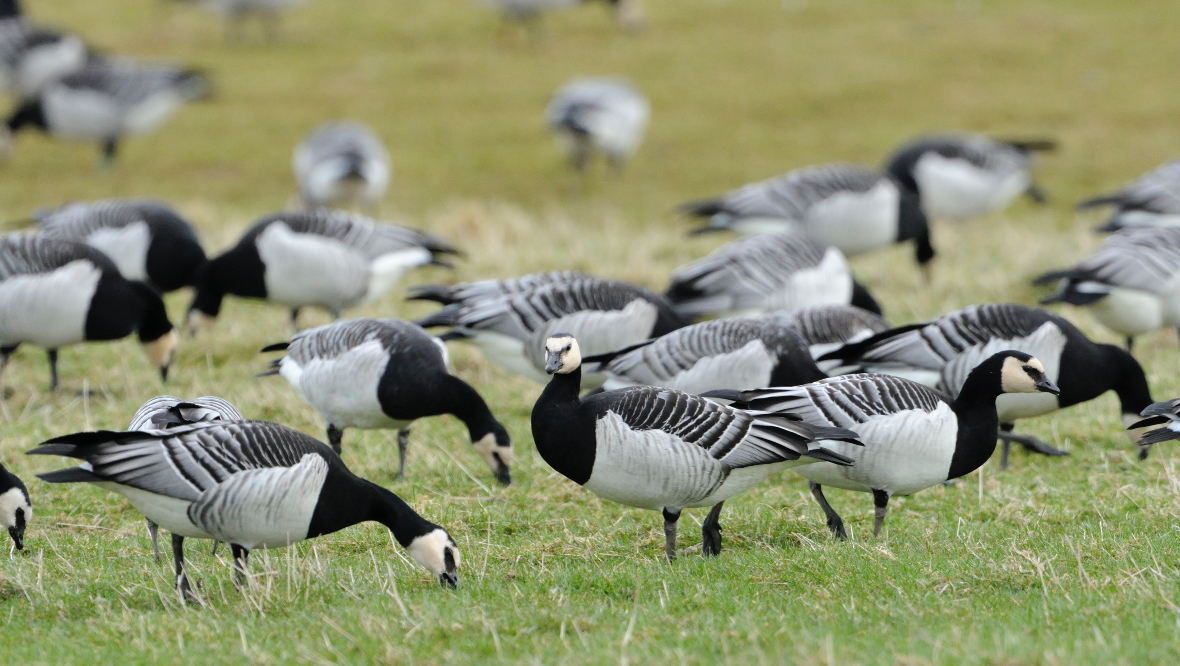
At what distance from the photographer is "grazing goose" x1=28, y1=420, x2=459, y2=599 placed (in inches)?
221

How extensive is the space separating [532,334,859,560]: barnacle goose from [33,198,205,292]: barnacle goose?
6.73 m

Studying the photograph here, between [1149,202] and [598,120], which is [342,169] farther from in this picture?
[1149,202]

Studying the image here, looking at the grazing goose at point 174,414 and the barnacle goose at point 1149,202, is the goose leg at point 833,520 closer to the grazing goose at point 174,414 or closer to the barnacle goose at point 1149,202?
the grazing goose at point 174,414

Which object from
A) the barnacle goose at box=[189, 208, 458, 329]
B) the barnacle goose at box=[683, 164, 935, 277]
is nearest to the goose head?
the barnacle goose at box=[189, 208, 458, 329]

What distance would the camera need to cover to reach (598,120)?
2092cm

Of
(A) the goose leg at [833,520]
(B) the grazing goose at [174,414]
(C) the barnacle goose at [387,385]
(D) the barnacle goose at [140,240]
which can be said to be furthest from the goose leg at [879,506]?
(D) the barnacle goose at [140,240]

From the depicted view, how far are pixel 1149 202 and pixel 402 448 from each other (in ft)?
28.9

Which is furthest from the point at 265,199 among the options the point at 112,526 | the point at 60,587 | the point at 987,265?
the point at 60,587

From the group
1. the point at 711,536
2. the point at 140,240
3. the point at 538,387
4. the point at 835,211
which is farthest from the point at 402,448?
the point at 835,211

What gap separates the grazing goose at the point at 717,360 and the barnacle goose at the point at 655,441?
65.9 inches

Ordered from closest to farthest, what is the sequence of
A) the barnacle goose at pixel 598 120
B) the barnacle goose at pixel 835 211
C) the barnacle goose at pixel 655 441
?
the barnacle goose at pixel 655 441 < the barnacle goose at pixel 835 211 < the barnacle goose at pixel 598 120

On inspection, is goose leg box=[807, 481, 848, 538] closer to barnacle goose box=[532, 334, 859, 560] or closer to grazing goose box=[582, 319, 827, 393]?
barnacle goose box=[532, 334, 859, 560]

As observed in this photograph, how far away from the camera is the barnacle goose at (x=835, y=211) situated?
13.7 m

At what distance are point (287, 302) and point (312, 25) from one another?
19765 millimetres
